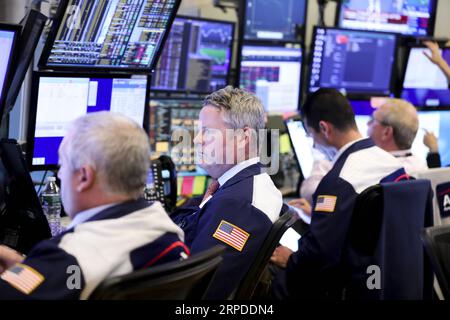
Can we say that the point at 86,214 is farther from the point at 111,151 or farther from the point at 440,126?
the point at 440,126

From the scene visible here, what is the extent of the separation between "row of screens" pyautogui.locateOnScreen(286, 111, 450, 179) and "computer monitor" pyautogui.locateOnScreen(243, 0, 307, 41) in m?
0.68

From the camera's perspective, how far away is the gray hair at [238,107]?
2.40 meters

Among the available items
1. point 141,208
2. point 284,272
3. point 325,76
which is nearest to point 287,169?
point 325,76

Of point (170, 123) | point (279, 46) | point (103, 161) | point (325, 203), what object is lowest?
point (325, 203)

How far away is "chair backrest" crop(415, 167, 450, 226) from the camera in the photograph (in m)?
3.08

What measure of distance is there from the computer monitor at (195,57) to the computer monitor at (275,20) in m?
0.15

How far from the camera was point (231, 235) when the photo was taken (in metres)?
2.17

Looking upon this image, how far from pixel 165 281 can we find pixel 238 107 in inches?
42.0

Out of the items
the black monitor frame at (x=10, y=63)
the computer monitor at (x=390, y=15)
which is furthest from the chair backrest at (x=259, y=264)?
the computer monitor at (x=390, y=15)

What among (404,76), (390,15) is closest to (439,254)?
(404,76)

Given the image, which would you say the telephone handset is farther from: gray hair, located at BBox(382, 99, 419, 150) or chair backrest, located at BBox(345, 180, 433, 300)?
gray hair, located at BBox(382, 99, 419, 150)

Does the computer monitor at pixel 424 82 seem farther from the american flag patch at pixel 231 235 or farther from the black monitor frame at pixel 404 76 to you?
the american flag patch at pixel 231 235

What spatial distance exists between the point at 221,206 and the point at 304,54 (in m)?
2.57

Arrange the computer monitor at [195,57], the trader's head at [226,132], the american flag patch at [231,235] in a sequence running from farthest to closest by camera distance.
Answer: the computer monitor at [195,57] < the trader's head at [226,132] < the american flag patch at [231,235]
